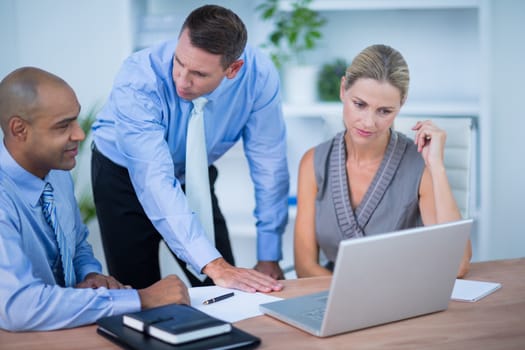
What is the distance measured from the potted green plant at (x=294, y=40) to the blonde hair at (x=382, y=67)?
3.41 feet

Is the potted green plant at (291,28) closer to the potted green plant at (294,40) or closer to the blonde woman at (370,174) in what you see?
the potted green plant at (294,40)

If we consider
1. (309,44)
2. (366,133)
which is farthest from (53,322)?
(309,44)

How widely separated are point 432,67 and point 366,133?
56.2 inches

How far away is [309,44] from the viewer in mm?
3324

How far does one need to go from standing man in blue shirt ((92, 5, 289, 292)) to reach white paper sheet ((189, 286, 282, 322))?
42 millimetres

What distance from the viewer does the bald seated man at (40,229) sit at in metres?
→ 1.50

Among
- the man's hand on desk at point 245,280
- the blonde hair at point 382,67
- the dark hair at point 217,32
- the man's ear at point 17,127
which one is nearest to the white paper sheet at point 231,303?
the man's hand on desk at point 245,280

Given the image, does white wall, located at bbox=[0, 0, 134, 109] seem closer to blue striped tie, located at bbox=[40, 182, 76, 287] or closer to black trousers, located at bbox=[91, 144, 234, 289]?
black trousers, located at bbox=[91, 144, 234, 289]

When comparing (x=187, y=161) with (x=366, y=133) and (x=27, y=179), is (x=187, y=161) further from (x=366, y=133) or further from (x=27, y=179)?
(x=27, y=179)

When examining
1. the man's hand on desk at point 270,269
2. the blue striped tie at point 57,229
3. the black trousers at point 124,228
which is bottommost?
the man's hand on desk at point 270,269

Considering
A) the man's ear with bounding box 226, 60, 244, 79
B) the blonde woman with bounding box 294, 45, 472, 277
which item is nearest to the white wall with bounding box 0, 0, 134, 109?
the man's ear with bounding box 226, 60, 244, 79

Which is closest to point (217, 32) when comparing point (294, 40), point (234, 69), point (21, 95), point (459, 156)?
point (234, 69)

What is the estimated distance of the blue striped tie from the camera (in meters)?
1.73

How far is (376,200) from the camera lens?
2301mm
